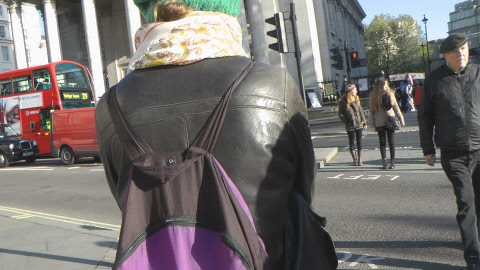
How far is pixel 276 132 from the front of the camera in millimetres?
1550

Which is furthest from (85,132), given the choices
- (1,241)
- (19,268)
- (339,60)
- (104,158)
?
(104,158)

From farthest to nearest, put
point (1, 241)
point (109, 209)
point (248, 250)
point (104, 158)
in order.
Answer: point (109, 209)
point (1, 241)
point (104, 158)
point (248, 250)

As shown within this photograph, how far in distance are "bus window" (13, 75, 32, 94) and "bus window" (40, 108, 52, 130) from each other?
140 centimetres

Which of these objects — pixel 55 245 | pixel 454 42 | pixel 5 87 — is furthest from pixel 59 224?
pixel 5 87

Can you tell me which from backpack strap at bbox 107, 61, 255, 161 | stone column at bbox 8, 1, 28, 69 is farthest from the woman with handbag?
stone column at bbox 8, 1, 28, 69

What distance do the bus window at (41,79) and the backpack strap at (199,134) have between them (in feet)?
71.8

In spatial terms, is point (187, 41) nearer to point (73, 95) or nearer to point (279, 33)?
point (279, 33)

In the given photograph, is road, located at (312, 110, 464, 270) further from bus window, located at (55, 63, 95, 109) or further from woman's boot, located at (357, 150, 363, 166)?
bus window, located at (55, 63, 95, 109)

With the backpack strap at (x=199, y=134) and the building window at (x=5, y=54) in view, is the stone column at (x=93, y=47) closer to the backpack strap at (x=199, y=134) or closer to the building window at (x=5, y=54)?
the backpack strap at (x=199, y=134)

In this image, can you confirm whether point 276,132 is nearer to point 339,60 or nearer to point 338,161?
point 338,161

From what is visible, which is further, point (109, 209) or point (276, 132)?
point (109, 209)

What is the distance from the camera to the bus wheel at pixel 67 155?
60.4ft

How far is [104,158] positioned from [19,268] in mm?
3773

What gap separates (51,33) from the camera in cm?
3766
